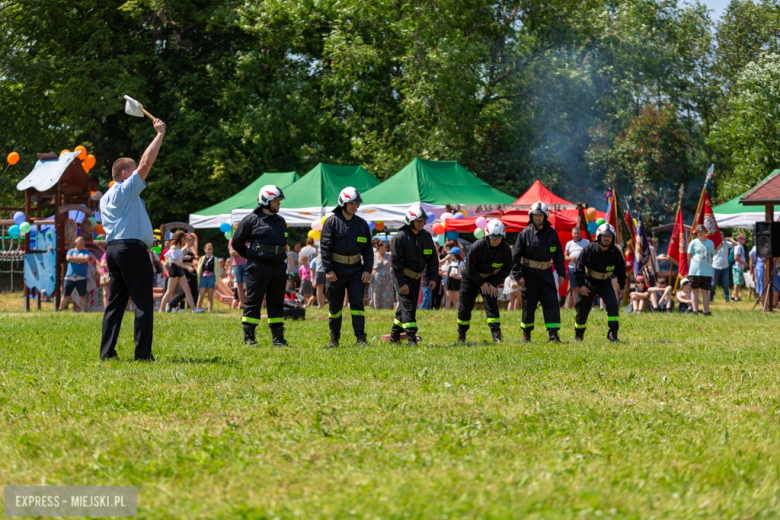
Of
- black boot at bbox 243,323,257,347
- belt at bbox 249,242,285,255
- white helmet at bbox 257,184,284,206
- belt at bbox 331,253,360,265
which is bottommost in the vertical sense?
black boot at bbox 243,323,257,347

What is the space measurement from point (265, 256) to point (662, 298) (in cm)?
1182

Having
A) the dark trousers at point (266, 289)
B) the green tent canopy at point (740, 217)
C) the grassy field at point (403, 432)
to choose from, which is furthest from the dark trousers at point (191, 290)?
the green tent canopy at point (740, 217)

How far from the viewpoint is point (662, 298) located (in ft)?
63.1

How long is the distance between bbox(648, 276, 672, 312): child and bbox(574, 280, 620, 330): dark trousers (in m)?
7.70

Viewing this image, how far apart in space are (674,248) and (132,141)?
75.4ft

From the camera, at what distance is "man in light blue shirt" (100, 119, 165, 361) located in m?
8.21

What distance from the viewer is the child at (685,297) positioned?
18.9 metres

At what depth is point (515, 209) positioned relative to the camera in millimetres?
20734

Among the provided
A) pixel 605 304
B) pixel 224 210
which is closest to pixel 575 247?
pixel 605 304

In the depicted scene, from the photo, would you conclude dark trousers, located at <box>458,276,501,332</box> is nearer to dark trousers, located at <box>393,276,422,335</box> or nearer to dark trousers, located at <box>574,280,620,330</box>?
dark trousers, located at <box>393,276,422,335</box>

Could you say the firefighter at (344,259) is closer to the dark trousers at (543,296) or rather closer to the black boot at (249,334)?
the black boot at (249,334)

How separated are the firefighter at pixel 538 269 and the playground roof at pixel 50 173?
13810 mm

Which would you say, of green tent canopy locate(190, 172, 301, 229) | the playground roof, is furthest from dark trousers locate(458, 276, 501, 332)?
the playground roof

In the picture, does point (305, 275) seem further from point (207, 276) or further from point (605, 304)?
point (605, 304)
